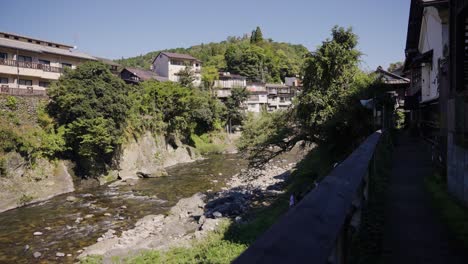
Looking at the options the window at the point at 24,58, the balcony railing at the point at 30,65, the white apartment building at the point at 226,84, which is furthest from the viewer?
the white apartment building at the point at 226,84

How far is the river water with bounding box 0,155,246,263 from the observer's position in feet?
48.3

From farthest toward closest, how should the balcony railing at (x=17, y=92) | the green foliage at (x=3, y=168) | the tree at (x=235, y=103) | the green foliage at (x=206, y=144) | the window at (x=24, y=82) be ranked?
1. the tree at (x=235, y=103)
2. the green foliage at (x=206, y=144)
3. the window at (x=24, y=82)
4. the balcony railing at (x=17, y=92)
5. the green foliage at (x=3, y=168)

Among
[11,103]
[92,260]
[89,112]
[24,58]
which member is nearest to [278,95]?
[24,58]

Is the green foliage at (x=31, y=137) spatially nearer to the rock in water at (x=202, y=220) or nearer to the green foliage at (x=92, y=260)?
the green foliage at (x=92, y=260)

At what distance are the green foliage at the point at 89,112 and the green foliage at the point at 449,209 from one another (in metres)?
23.9

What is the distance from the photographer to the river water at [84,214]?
14.7 metres

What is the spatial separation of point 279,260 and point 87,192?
1026 inches

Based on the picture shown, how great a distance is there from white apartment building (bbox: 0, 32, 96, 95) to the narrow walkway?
29418mm

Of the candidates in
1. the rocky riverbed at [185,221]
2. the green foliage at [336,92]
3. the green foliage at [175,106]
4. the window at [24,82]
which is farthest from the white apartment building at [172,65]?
the green foliage at [336,92]

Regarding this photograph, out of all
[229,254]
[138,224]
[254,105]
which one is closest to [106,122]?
[138,224]

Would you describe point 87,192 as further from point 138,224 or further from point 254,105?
point 254,105

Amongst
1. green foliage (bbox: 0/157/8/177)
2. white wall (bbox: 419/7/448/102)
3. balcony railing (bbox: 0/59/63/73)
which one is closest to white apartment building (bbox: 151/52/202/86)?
balcony railing (bbox: 0/59/63/73)

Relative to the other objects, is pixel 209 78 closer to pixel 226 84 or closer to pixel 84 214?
pixel 226 84

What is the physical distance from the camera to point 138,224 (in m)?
17.7
